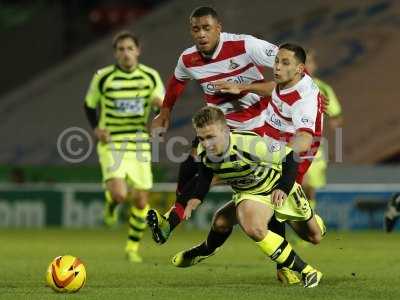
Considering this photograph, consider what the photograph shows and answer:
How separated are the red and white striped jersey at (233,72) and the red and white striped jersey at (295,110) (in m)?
0.26

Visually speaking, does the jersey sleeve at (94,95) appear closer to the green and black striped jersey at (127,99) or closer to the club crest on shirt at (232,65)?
the green and black striped jersey at (127,99)

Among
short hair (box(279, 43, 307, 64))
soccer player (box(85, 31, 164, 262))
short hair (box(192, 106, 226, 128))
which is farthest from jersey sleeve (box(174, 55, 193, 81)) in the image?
soccer player (box(85, 31, 164, 262))

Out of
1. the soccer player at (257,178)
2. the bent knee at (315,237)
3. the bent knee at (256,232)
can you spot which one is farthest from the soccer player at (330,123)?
the bent knee at (256,232)

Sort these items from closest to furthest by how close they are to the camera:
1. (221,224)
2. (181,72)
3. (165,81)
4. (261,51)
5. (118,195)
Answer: (221,224) → (261,51) → (181,72) → (118,195) → (165,81)

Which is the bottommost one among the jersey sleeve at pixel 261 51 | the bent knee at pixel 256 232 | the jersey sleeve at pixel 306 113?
the bent knee at pixel 256 232

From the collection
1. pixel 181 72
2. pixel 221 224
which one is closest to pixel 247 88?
pixel 181 72

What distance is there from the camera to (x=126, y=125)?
11727mm

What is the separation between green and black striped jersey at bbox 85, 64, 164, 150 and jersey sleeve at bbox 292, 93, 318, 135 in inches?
129

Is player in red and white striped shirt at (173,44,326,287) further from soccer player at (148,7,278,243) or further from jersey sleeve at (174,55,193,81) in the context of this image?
jersey sleeve at (174,55,193,81)

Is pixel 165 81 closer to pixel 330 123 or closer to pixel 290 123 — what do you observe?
pixel 330 123

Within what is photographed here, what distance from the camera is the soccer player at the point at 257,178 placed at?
26.0ft

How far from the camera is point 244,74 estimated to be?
9.27m

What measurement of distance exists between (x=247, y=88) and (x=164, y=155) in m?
13.0

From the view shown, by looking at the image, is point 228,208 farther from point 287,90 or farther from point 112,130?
point 112,130
